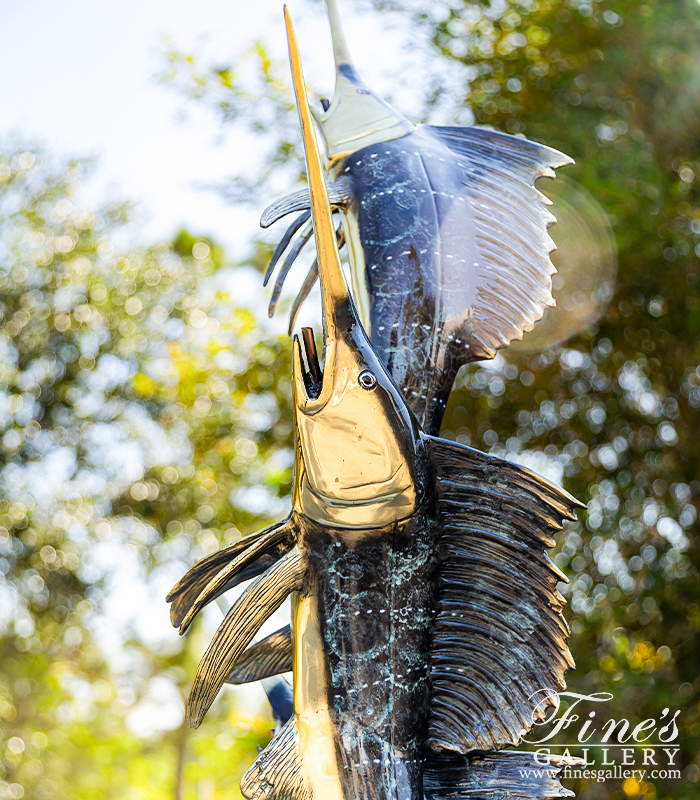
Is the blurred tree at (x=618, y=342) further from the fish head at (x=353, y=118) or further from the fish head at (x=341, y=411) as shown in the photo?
the fish head at (x=341, y=411)

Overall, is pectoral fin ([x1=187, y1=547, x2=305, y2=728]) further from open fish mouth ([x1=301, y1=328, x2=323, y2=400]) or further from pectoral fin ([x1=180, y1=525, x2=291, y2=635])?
open fish mouth ([x1=301, y1=328, x2=323, y2=400])

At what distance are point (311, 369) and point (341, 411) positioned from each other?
0.07 metres

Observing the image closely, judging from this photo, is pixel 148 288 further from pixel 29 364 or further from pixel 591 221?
pixel 591 221

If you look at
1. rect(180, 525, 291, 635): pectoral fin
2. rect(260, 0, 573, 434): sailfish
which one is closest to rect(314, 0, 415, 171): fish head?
rect(260, 0, 573, 434): sailfish

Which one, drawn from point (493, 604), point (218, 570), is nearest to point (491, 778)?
point (493, 604)

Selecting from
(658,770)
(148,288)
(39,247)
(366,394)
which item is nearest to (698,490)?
(658,770)

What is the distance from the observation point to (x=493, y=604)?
1061 millimetres

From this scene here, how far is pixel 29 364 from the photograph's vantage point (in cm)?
663

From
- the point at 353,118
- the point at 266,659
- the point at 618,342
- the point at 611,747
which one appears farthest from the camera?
the point at 618,342

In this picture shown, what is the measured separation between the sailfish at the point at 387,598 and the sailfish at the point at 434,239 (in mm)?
213

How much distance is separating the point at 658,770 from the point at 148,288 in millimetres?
5488

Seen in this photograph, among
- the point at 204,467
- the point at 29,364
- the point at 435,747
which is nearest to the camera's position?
the point at 435,747

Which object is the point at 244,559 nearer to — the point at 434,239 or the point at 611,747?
the point at 434,239

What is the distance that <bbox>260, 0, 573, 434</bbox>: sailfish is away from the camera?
1.20 meters
